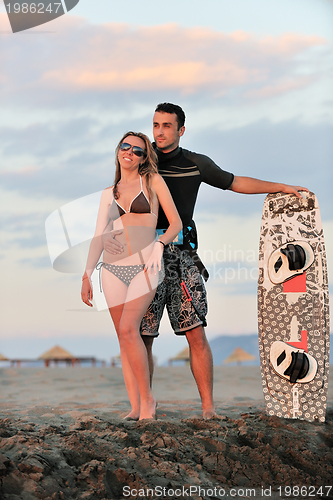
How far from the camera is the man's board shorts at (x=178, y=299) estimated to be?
11.0 feet

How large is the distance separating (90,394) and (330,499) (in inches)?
151

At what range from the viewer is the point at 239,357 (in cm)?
1355

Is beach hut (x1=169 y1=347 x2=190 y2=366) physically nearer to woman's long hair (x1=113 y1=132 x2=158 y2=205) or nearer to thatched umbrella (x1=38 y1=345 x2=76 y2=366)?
thatched umbrella (x1=38 y1=345 x2=76 y2=366)

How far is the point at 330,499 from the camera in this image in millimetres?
2438

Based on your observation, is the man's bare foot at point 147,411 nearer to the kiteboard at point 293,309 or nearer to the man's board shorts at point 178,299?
the man's board shorts at point 178,299

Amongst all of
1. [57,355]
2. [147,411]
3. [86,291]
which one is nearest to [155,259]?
[86,291]

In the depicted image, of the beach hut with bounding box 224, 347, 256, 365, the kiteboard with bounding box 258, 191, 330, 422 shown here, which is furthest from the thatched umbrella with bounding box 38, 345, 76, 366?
the kiteboard with bounding box 258, 191, 330, 422

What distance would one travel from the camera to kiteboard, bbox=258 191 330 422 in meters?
3.55

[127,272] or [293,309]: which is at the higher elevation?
[127,272]

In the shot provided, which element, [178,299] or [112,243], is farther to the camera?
[178,299]

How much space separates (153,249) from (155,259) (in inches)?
3.7

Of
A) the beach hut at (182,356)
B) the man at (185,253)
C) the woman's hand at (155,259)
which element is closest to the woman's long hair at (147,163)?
the man at (185,253)

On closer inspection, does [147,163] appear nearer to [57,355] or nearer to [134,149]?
[134,149]

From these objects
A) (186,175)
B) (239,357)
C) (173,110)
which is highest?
(173,110)
